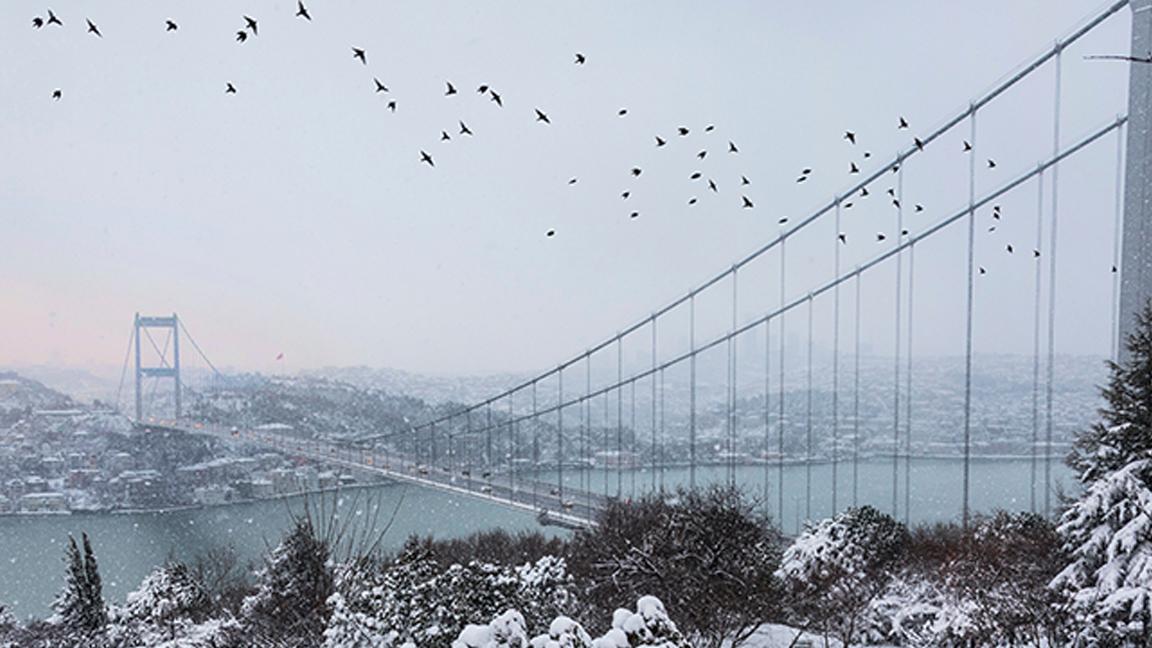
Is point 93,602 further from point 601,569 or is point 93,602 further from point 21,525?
point 21,525

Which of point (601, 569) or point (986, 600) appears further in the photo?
point (601, 569)

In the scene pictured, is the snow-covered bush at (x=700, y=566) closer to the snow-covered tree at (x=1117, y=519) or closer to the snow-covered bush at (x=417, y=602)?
the snow-covered bush at (x=417, y=602)

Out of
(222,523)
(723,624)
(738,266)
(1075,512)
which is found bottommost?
(222,523)

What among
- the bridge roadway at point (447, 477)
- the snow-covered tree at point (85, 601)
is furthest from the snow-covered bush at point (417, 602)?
the snow-covered tree at point (85, 601)

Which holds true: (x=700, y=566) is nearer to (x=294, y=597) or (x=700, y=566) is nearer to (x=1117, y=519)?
(x=1117, y=519)

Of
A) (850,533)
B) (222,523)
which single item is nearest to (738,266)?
(850,533)

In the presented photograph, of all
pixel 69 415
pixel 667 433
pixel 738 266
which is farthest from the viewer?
pixel 69 415

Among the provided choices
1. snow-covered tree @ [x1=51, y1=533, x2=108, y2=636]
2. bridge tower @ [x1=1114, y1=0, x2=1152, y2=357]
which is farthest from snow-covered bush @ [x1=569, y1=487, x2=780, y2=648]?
snow-covered tree @ [x1=51, y1=533, x2=108, y2=636]
